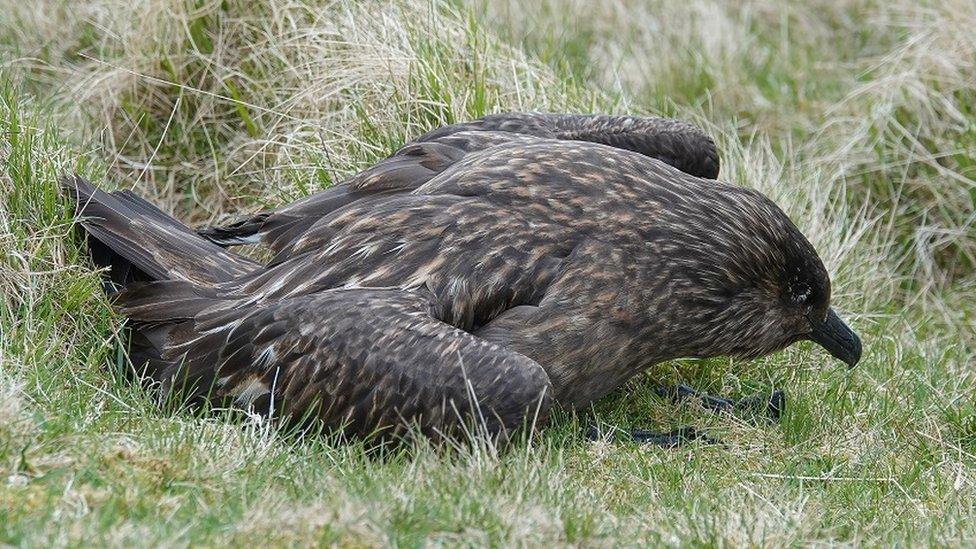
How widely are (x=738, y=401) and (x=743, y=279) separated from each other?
631mm

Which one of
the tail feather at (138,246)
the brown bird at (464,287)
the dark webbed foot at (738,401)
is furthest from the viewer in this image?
the dark webbed foot at (738,401)

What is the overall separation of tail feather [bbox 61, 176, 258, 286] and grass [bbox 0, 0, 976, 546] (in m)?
0.10

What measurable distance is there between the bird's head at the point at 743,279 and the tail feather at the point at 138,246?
Result: 166 cm

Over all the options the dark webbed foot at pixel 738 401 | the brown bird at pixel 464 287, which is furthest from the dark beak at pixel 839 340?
the dark webbed foot at pixel 738 401

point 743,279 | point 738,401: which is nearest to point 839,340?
point 738,401

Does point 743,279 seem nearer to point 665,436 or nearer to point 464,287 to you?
point 665,436

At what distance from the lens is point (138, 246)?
5.51 metres

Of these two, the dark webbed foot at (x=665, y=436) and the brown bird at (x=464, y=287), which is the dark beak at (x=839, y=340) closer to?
the brown bird at (x=464, y=287)

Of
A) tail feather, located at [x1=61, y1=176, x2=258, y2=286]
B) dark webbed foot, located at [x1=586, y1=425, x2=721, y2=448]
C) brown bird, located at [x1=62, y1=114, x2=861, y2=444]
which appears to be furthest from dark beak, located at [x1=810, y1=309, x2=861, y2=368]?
tail feather, located at [x1=61, y1=176, x2=258, y2=286]

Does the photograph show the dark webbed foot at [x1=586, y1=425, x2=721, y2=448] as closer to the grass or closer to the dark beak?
the grass

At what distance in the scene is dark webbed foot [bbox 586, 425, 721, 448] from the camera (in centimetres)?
Result: 534

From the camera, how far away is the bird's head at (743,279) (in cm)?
535

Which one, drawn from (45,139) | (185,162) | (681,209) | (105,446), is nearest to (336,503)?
Result: (105,446)

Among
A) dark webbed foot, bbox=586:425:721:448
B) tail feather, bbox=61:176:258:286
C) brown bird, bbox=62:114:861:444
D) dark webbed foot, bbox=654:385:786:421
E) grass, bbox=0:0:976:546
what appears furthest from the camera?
dark webbed foot, bbox=654:385:786:421
